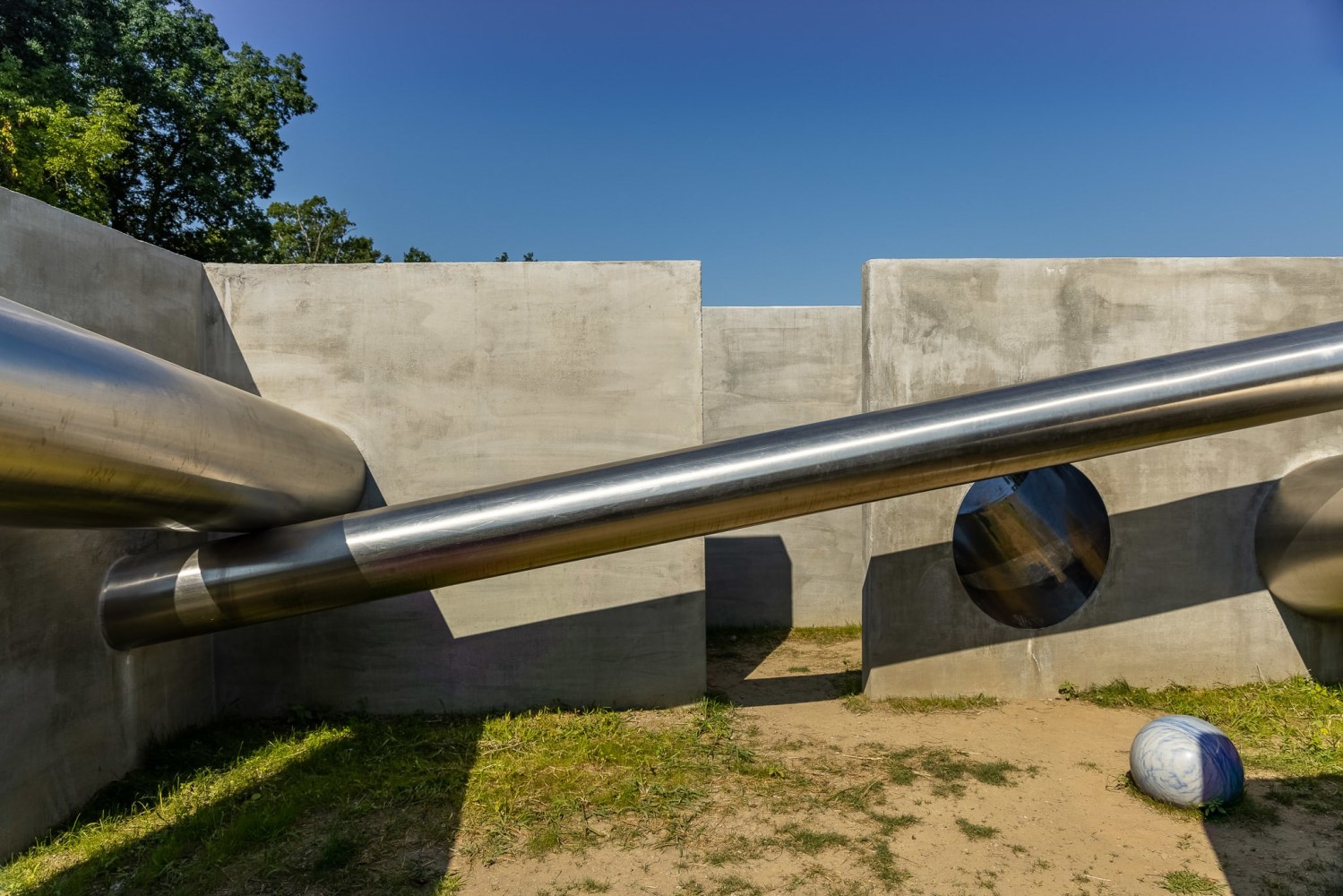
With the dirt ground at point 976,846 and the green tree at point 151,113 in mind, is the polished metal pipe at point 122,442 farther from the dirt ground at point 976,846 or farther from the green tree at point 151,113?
the green tree at point 151,113

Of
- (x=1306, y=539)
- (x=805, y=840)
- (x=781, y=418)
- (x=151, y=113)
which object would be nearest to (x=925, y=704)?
(x=805, y=840)

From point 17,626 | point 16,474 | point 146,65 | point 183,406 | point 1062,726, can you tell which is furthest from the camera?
point 146,65

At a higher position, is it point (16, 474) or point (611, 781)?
point (16, 474)

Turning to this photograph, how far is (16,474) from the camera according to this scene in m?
2.66

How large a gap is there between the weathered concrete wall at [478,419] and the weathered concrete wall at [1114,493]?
1727mm

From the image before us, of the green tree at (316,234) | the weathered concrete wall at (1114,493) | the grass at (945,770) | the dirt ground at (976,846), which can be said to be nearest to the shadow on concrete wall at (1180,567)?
the weathered concrete wall at (1114,493)

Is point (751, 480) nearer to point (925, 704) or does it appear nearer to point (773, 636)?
point (925, 704)

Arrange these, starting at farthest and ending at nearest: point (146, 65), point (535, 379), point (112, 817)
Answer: point (146, 65) → point (535, 379) → point (112, 817)

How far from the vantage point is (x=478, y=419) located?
19.2 ft

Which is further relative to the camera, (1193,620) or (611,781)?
(1193,620)

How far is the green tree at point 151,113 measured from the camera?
1387cm

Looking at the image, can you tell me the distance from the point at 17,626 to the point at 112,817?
1262 millimetres

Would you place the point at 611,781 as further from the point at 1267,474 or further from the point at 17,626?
the point at 1267,474

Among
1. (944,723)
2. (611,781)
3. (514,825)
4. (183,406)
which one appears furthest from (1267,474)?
(183,406)
